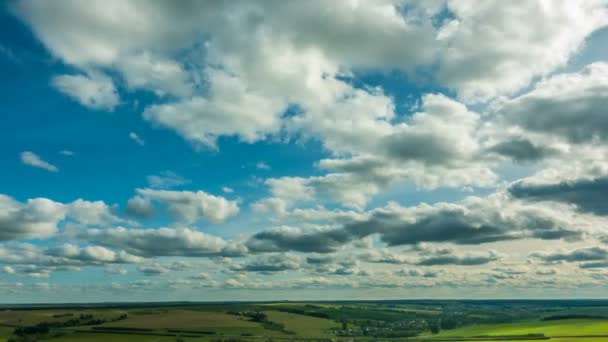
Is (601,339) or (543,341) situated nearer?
(601,339)
